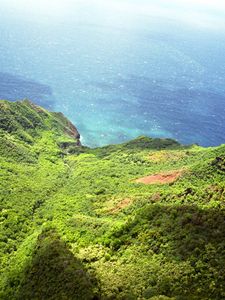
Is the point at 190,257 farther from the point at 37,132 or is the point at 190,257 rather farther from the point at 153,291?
the point at 37,132

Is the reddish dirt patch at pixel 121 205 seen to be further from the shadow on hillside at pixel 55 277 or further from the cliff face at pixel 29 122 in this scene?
the cliff face at pixel 29 122

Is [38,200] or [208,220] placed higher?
[208,220]

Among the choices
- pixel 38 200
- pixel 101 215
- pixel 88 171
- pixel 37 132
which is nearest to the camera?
pixel 101 215

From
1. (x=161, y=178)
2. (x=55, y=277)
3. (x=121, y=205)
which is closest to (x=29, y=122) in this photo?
(x=161, y=178)

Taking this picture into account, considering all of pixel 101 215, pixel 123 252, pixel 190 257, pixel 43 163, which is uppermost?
pixel 190 257

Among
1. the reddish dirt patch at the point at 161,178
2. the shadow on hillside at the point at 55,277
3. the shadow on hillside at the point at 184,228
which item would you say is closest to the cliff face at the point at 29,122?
the reddish dirt patch at the point at 161,178

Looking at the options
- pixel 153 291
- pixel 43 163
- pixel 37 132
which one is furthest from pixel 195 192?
pixel 37 132

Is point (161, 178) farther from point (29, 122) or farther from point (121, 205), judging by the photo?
Result: point (29, 122)

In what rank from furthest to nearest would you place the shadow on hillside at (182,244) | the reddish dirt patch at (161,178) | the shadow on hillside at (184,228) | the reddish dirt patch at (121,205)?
the reddish dirt patch at (161,178)
the reddish dirt patch at (121,205)
the shadow on hillside at (184,228)
the shadow on hillside at (182,244)
